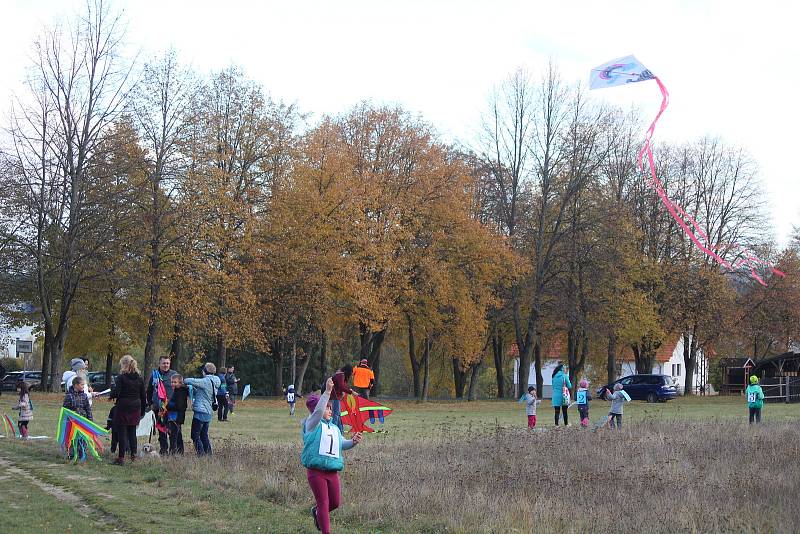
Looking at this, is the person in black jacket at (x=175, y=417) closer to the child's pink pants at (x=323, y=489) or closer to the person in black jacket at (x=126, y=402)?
the person in black jacket at (x=126, y=402)

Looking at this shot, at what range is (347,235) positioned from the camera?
40.9 m

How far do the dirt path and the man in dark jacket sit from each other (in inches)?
101

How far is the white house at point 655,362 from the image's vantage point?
6062cm

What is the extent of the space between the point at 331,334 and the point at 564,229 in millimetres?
14613

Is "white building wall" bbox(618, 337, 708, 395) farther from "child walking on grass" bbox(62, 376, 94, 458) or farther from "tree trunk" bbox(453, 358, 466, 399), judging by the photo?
"child walking on grass" bbox(62, 376, 94, 458)

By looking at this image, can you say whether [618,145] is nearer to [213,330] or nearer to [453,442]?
[213,330]

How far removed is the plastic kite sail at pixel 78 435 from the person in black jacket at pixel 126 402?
2.47ft

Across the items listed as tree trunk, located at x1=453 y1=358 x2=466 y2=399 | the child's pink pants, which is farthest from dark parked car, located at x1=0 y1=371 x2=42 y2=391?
the child's pink pants

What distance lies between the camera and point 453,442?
59.5 feet

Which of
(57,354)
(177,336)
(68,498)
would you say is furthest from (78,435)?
(177,336)

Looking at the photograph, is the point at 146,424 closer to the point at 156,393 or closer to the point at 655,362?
the point at 156,393

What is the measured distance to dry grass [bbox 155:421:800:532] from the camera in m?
10.1

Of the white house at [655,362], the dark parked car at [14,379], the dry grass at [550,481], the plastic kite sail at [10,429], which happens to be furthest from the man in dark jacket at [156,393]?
the dark parked car at [14,379]

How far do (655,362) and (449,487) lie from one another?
66.1 meters
